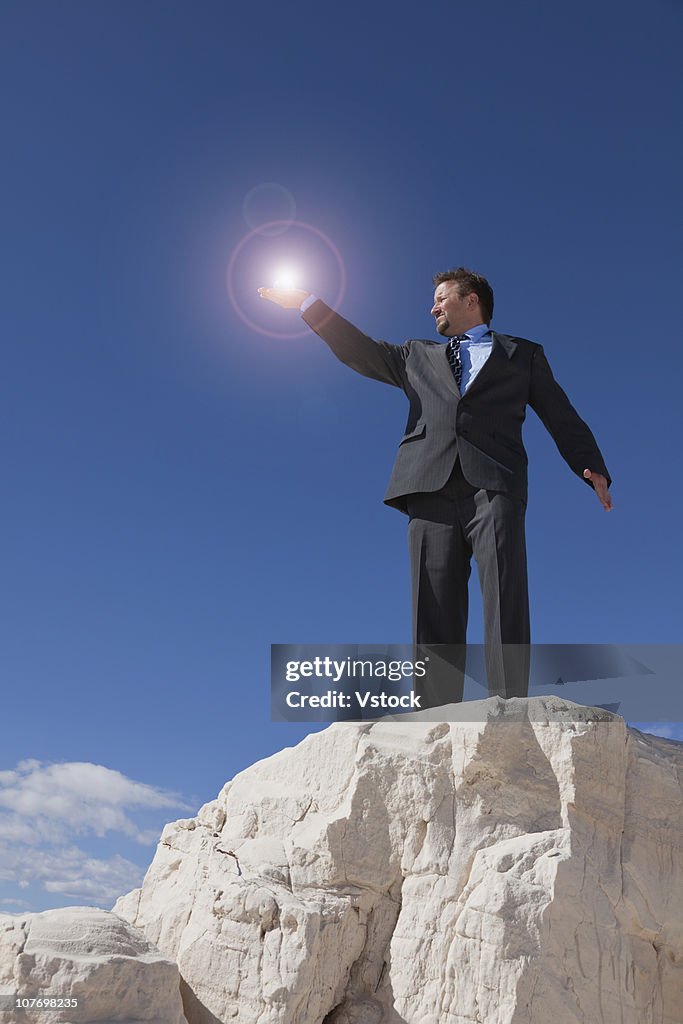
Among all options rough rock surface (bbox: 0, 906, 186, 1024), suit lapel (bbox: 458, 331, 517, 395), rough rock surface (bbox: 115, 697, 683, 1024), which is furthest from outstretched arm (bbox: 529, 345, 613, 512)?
rough rock surface (bbox: 0, 906, 186, 1024)

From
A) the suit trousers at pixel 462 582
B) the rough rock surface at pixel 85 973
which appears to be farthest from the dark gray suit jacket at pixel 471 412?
the rough rock surface at pixel 85 973

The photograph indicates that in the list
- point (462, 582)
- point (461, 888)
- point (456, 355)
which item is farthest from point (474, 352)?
point (461, 888)

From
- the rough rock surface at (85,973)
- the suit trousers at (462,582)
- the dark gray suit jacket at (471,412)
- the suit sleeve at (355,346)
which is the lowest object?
the rough rock surface at (85,973)

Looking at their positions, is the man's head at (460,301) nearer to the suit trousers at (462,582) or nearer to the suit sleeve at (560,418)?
the suit sleeve at (560,418)

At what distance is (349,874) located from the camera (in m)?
4.29

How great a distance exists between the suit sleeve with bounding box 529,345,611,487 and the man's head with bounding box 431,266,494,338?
444 mm

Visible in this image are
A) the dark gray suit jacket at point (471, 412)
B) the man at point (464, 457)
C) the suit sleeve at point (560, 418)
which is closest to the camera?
the man at point (464, 457)

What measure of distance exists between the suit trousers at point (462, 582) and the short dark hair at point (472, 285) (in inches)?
45.3

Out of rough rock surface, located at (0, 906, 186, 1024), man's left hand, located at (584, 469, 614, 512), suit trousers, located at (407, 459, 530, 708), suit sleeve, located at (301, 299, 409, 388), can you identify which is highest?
suit sleeve, located at (301, 299, 409, 388)

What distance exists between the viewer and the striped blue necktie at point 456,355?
17.6 ft

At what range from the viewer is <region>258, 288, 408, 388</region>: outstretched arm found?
5664mm

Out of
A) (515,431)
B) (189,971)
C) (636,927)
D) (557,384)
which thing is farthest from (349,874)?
Answer: (557,384)

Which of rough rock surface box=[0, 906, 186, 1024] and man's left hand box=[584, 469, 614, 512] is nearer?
rough rock surface box=[0, 906, 186, 1024]

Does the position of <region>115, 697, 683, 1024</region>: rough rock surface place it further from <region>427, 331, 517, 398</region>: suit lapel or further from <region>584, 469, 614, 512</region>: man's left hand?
<region>427, 331, 517, 398</region>: suit lapel
